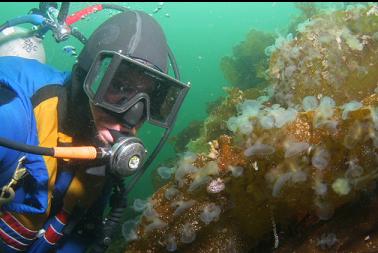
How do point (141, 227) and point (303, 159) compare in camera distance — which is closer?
point (303, 159)

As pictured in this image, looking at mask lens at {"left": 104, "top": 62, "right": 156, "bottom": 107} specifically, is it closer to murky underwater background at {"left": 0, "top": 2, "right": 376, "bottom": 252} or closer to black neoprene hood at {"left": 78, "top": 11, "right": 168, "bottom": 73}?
black neoprene hood at {"left": 78, "top": 11, "right": 168, "bottom": 73}

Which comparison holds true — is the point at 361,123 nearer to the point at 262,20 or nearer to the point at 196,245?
the point at 196,245

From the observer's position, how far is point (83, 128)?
299cm

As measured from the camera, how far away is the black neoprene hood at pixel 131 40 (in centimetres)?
293

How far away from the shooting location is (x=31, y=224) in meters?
2.98

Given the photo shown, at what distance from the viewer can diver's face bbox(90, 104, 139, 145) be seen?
2.76 meters

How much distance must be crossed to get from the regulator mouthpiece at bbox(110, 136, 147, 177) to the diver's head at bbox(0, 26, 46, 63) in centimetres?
253

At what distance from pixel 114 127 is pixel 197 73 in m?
80.7

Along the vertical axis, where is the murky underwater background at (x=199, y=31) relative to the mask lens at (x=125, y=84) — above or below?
below

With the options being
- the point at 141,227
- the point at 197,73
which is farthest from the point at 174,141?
the point at 197,73

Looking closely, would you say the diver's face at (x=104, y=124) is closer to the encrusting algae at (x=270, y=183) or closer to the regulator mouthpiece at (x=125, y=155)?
the regulator mouthpiece at (x=125, y=155)

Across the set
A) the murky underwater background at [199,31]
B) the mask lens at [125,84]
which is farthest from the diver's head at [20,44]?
the murky underwater background at [199,31]

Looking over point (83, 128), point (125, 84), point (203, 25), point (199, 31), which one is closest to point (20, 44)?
point (83, 128)

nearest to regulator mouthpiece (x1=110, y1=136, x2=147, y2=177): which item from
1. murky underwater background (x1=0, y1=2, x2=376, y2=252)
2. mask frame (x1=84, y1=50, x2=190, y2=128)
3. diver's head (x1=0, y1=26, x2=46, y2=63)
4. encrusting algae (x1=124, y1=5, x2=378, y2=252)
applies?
mask frame (x1=84, y1=50, x2=190, y2=128)
